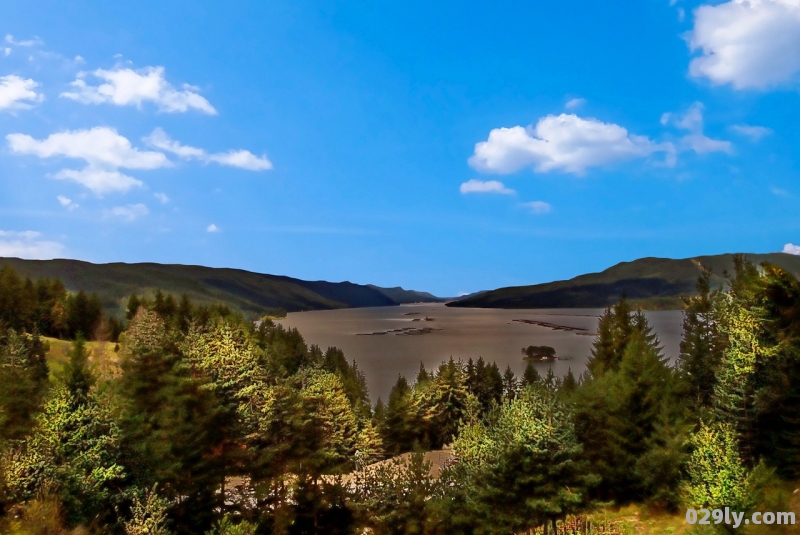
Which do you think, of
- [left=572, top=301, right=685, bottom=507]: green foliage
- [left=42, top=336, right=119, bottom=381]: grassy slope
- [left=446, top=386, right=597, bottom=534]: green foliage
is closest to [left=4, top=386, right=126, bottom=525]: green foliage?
[left=446, top=386, right=597, bottom=534]: green foliage

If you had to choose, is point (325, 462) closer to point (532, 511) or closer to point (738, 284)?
point (532, 511)

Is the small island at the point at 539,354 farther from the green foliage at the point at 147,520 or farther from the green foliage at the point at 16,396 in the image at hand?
the green foliage at the point at 147,520

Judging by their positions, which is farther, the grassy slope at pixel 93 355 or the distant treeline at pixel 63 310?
the distant treeline at pixel 63 310

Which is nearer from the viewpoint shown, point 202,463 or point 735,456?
point 735,456

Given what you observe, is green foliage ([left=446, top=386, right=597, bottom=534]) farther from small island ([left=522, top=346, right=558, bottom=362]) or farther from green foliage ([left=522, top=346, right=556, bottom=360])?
green foliage ([left=522, top=346, right=556, bottom=360])

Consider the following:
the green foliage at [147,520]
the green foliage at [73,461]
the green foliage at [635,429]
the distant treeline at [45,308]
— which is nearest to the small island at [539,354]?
the green foliage at [635,429]

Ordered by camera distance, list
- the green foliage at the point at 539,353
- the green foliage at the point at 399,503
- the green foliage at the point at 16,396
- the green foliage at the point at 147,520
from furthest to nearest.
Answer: the green foliage at the point at 539,353 → the green foliage at the point at 16,396 → the green foliage at the point at 399,503 → the green foliage at the point at 147,520

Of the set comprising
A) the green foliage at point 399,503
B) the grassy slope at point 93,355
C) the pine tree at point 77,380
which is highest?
the pine tree at point 77,380

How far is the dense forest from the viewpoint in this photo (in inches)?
873

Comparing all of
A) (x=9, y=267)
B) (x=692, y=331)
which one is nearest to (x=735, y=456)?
(x=692, y=331)

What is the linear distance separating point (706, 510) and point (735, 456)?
3.89 metres

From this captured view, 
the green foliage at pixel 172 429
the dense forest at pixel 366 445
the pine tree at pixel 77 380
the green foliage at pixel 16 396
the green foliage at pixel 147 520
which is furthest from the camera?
the green foliage at pixel 16 396

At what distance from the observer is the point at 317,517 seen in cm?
3188

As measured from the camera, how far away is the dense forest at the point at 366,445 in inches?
873
